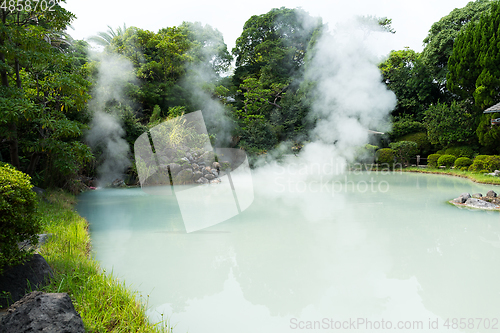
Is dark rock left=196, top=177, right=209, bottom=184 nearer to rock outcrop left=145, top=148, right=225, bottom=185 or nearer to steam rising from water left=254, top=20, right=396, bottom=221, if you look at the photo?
rock outcrop left=145, top=148, right=225, bottom=185

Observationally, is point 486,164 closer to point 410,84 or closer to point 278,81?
point 410,84

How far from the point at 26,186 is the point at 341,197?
723 centimetres

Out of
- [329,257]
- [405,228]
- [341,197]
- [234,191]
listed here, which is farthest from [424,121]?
[329,257]

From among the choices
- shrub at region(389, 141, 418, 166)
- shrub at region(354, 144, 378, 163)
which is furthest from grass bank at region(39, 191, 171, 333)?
shrub at region(389, 141, 418, 166)

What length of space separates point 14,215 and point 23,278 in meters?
0.53

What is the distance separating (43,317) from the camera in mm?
1664

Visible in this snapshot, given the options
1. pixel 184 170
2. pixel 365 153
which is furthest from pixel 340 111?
pixel 184 170

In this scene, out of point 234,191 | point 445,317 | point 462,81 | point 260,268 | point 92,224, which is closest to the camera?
point 445,317

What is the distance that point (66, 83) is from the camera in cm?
464

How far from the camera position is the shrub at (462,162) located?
13.8 m

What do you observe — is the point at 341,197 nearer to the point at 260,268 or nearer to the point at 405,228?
the point at 405,228

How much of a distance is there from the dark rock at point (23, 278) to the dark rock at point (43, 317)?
53 centimetres

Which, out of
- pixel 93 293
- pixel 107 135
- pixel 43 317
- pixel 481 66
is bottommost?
pixel 93 293

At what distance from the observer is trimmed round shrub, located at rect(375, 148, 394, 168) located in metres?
16.6
